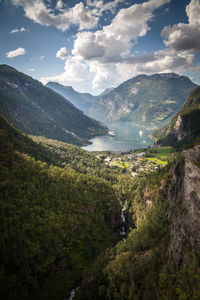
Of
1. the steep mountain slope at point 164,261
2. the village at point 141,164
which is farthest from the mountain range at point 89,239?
the village at point 141,164

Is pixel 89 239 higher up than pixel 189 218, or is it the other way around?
pixel 189 218

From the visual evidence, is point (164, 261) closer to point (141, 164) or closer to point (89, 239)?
point (89, 239)

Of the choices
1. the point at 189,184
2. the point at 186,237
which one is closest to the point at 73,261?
the point at 186,237

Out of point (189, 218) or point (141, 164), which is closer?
point (189, 218)

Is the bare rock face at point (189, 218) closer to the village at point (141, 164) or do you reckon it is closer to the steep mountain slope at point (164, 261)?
the steep mountain slope at point (164, 261)

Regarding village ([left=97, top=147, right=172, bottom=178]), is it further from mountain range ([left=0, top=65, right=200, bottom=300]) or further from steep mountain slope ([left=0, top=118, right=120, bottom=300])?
steep mountain slope ([left=0, top=118, right=120, bottom=300])

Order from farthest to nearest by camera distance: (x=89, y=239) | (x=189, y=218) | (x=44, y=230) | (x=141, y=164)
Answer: (x=141, y=164) < (x=89, y=239) < (x=44, y=230) < (x=189, y=218)

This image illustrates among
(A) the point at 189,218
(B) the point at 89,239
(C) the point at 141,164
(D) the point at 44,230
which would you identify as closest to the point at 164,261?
(A) the point at 189,218

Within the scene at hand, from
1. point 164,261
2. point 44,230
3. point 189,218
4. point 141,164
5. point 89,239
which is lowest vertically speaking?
point 89,239
